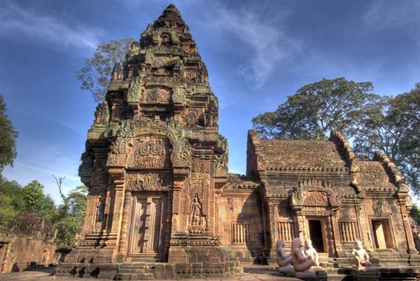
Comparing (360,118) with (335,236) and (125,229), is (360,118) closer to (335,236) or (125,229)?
(335,236)

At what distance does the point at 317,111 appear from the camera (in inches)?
1089

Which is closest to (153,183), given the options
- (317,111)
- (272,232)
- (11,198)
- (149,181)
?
(149,181)

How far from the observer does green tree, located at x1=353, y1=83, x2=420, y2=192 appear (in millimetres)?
25077

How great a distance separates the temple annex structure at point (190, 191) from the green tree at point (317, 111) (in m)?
9.97

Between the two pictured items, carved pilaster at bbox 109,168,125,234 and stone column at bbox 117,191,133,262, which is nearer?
stone column at bbox 117,191,133,262

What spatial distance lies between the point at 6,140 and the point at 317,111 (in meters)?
28.4

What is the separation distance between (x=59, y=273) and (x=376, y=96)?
1096 inches

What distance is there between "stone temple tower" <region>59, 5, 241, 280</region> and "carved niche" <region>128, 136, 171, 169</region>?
3 cm

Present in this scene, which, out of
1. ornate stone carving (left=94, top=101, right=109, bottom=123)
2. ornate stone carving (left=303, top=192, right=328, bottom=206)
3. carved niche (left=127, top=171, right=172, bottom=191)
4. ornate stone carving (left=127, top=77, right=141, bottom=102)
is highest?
ornate stone carving (left=127, top=77, right=141, bottom=102)

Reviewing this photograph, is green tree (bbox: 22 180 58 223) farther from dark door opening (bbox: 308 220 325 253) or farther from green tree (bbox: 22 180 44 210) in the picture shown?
dark door opening (bbox: 308 220 325 253)

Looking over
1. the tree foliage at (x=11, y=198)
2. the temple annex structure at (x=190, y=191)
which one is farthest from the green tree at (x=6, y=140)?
the temple annex structure at (x=190, y=191)

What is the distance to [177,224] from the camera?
8297 mm

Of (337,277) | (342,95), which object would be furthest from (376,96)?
(337,277)

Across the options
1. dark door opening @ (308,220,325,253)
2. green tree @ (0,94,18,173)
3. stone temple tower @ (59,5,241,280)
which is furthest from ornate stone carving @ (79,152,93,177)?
green tree @ (0,94,18,173)
